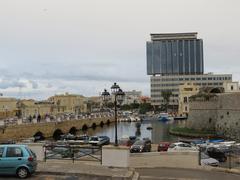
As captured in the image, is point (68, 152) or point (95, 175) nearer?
point (95, 175)

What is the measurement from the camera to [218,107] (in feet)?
248

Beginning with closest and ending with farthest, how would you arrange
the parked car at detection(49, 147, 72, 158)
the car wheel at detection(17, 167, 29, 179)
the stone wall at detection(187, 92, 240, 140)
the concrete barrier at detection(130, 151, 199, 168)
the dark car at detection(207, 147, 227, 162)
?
1. the car wheel at detection(17, 167, 29, 179)
2. the parked car at detection(49, 147, 72, 158)
3. the concrete barrier at detection(130, 151, 199, 168)
4. the dark car at detection(207, 147, 227, 162)
5. the stone wall at detection(187, 92, 240, 140)

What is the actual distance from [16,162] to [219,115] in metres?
61.8

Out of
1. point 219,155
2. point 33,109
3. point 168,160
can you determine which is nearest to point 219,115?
point 219,155

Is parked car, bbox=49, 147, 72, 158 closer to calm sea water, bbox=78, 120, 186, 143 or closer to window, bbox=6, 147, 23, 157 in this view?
window, bbox=6, 147, 23, 157

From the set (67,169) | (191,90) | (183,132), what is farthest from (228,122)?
(191,90)

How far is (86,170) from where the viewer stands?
17719 millimetres

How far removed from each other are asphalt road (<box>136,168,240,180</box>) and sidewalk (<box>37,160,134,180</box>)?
45.0 inches

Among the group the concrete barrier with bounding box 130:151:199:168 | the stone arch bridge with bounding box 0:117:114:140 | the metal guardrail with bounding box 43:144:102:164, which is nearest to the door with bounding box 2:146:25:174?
the metal guardrail with bounding box 43:144:102:164

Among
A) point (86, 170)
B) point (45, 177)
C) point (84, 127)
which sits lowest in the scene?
point (84, 127)

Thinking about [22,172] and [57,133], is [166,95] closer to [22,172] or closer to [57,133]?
[57,133]

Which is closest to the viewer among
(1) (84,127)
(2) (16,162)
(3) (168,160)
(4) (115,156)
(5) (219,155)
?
(2) (16,162)

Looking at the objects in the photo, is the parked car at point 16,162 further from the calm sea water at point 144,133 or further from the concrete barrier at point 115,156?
the calm sea water at point 144,133

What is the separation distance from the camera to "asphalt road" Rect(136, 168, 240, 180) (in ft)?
59.4
